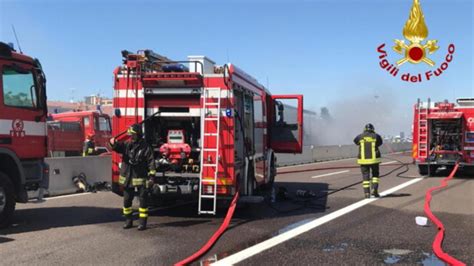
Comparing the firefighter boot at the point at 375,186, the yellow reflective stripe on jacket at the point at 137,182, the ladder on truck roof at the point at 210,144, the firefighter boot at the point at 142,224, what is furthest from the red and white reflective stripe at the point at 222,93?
the firefighter boot at the point at 375,186

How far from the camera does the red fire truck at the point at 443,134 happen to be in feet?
58.3

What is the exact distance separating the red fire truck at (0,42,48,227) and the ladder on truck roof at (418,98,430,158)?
46.7 feet

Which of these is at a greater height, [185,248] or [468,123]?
[468,123]

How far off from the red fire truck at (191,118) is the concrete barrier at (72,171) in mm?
4131

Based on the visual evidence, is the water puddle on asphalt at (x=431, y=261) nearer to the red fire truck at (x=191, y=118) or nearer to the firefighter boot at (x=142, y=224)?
the red fire truck at (x=191, y=118)

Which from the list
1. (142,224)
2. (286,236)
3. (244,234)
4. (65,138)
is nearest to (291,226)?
(286,236)

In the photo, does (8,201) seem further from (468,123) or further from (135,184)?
(468,123)

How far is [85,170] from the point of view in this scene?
42.8 feet

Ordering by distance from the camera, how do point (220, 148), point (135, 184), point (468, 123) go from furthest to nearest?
point (468, 123), point (220, 148), point (135, 184)

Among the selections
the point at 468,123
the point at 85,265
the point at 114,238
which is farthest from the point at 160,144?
the point at 468,123

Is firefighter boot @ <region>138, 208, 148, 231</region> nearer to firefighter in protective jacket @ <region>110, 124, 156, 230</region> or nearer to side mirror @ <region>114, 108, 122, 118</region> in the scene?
firefighter in protective jacket @ <region>110, 124, 156, 230</region>

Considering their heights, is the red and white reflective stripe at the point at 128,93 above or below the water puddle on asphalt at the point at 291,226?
above

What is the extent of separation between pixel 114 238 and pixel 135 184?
3.41ft

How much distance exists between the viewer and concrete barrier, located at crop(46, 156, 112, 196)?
12078mm
